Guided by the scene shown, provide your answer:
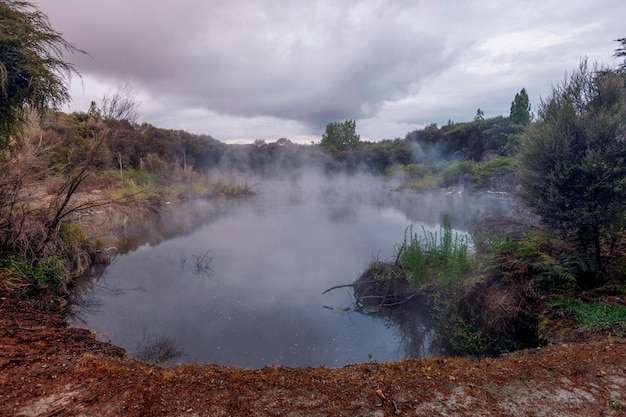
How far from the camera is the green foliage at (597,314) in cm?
400

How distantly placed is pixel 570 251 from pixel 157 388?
6117 mm

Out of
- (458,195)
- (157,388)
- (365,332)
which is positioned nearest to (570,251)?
(365,332)

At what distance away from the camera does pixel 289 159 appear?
33906mm

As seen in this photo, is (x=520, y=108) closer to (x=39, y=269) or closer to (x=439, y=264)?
(x=439, y=264)

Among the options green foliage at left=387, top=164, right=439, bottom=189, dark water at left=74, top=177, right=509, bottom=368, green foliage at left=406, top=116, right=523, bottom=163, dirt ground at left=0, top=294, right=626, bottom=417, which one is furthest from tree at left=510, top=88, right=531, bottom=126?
dirt ground at left=0, top=294, right=626, bottom=417

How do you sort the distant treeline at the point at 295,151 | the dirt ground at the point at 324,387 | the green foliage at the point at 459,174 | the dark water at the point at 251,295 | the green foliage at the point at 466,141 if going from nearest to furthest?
the dirt ground at the point at 324,387
the dark water at the point at 251,295
the green foliage at the point at 459,174
the distant treeline at the point at 295,151
the green foliage at the point at 466,141

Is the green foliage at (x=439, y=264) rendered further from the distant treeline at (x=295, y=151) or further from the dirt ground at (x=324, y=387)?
the distant treeline at (x=295, y=151)

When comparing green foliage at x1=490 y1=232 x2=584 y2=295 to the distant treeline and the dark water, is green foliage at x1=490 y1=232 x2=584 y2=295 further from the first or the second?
the distant treeline

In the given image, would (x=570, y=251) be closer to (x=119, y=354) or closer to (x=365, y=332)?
(x=365, y=332)

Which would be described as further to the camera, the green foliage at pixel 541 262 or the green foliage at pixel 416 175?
the green foliage at pixel 416 175

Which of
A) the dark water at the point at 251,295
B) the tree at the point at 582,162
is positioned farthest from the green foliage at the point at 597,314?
the dark water at the point at 251,295

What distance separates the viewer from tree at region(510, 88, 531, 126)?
28.1m

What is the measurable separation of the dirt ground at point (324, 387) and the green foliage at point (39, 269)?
10.4ft

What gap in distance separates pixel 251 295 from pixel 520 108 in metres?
30.9
